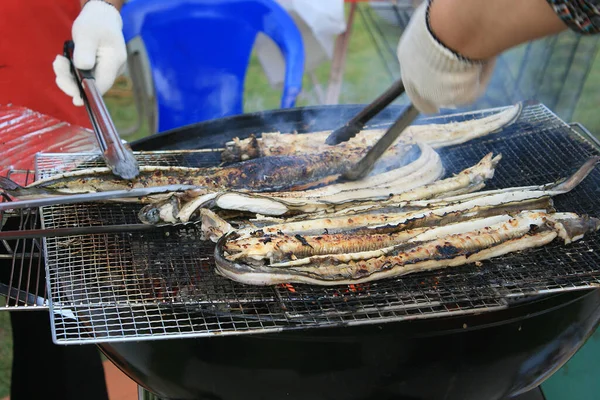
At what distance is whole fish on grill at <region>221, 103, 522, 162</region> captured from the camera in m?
3.20

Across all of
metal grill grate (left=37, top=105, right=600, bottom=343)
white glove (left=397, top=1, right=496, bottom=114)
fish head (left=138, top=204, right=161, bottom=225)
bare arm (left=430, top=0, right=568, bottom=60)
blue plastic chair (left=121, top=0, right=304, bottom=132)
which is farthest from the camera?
blue plastic chair (left=121, top=0, right=304, bottom=132)

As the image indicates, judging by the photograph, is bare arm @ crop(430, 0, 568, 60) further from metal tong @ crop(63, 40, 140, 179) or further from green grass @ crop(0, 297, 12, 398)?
green grass @ crop(0, 297, 12, 398)

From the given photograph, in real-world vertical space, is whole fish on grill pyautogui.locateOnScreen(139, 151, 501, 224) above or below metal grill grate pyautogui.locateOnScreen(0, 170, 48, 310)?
above

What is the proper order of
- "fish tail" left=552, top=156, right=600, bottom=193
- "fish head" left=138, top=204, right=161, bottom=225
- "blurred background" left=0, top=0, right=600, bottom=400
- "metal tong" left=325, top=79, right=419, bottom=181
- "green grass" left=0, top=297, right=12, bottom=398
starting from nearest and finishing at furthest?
1. "fish head" left=138, top=204, right=161, bottom=225
2. "metal tong" left=325, top=79, right=419, bottom=181
3. "fish tail" left=552, top=156, right=600, bottom=193
4. "green grass" left=0, top=297, right=12, bottom=398
5. "blurred background" left=0, top=0, right=600, bottom=400

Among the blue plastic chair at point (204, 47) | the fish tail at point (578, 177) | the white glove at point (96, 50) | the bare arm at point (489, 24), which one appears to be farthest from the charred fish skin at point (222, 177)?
the blue plastic chair at point (204, 47)

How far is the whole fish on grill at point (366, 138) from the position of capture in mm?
3203

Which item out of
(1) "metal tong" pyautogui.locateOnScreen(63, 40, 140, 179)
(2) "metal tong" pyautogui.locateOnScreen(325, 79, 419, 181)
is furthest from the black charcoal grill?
(2) "metal tong" pyautogui.locateOnScreen(325, 79, 419, 181)

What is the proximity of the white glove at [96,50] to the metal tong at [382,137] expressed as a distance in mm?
1423

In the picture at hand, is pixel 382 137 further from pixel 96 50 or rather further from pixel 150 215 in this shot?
pixel 96 50

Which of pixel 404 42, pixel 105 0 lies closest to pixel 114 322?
pixel 404 42

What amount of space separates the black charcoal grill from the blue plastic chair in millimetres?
2469

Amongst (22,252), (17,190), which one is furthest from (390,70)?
(22,252)

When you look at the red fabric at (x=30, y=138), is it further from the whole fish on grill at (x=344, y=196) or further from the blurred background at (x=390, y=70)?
the blurred background at (x=390, y=70)

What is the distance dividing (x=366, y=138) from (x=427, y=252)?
1200 millimetres
